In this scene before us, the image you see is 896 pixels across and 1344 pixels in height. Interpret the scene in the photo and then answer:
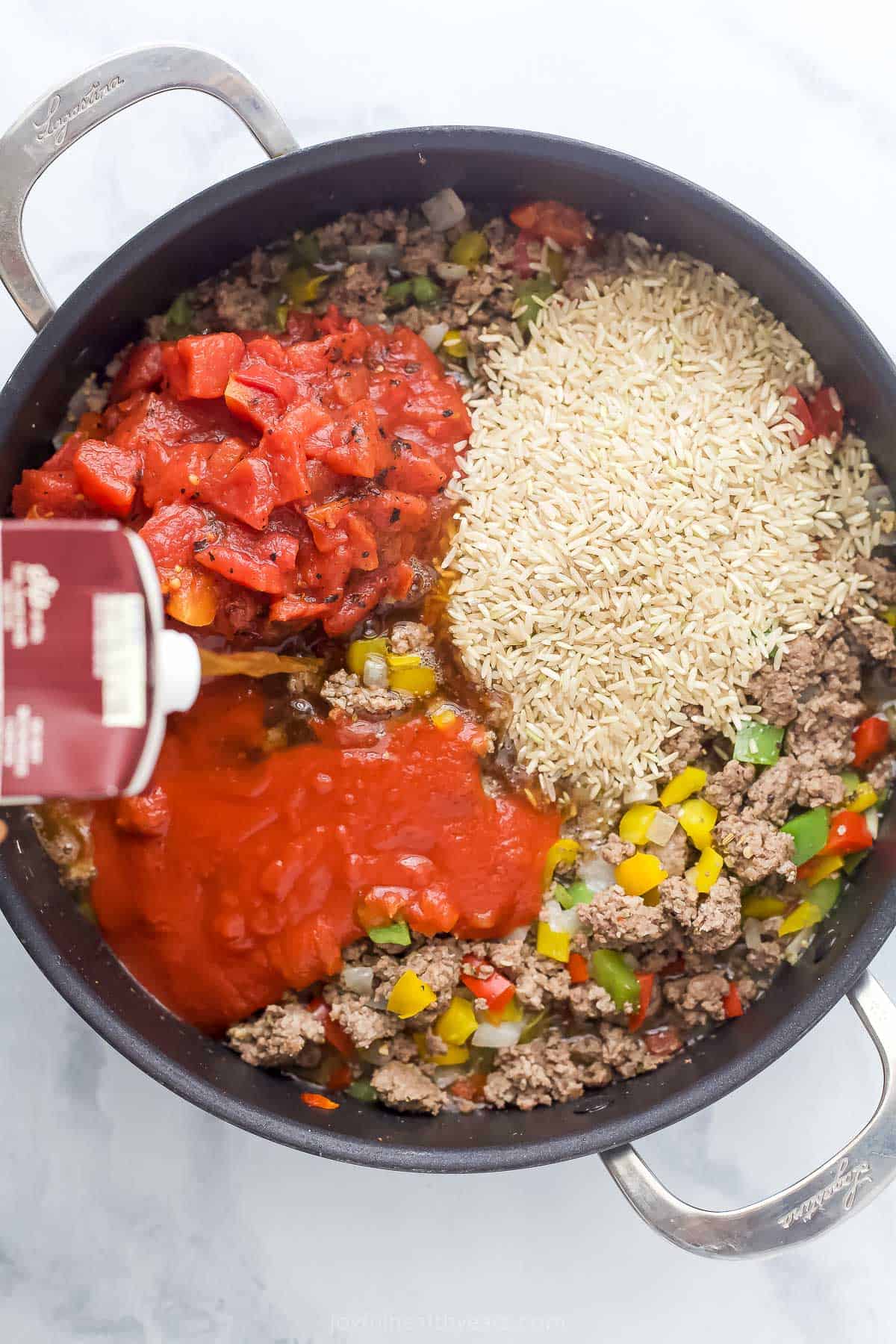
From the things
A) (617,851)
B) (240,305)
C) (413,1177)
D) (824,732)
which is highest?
(240,305)

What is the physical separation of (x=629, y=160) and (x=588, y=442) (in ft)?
1.90

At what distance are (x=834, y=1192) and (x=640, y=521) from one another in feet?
4.79

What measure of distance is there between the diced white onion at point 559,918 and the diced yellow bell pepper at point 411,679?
1.86 feet

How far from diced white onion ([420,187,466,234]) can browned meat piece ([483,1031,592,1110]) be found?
6.30 ft

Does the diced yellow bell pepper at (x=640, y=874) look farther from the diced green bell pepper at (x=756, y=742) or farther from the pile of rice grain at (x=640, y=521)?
the diced green bell pepper at (x=756, y=742)

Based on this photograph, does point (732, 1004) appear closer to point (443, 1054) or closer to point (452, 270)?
point (443, 1054)

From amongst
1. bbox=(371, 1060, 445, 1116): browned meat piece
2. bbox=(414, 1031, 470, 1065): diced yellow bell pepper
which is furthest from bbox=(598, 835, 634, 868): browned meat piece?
bbox=(371, 1060, 445, 1116): browned meat piece

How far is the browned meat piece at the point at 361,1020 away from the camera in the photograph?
7.91 ft

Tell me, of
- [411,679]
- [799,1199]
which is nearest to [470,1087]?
[799,1199]

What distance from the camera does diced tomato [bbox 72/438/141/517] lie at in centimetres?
231

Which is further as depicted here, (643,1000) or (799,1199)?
(643,1000)

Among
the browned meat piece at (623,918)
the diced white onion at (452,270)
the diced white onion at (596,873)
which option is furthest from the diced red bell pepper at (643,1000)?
the diced white onion at (452,270)

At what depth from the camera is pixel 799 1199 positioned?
224 cm

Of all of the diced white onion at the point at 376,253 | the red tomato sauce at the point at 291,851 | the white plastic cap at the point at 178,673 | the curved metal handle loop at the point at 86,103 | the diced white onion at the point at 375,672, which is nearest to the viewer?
the white plastic cap at the point at 178,673
